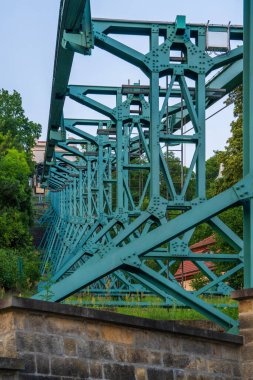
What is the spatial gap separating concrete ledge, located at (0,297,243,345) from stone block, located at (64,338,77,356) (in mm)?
248

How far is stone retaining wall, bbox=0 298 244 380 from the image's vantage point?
10055mm

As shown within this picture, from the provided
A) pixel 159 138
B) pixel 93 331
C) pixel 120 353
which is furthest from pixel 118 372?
pixel 159 138

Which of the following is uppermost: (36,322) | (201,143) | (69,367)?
(201,143)

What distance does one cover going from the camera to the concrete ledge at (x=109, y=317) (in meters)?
10.1

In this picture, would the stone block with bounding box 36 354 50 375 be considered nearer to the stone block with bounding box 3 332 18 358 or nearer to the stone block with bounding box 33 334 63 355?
the stone block with bounding box 33 334 63 355

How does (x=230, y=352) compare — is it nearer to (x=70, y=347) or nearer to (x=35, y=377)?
(x=70, y=347)

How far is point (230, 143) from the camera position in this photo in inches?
1581

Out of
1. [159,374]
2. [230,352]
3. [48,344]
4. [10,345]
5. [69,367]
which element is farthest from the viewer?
[230,352]

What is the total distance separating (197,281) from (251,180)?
21.2 metres

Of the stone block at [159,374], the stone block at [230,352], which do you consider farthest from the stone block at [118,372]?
the stone block at [230,352]

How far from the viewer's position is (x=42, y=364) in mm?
10227

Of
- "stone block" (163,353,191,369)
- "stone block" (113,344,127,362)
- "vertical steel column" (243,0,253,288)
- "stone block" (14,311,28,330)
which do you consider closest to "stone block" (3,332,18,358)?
"stone block" (14,311,28,330)

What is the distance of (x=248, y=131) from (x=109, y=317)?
4.10 meters

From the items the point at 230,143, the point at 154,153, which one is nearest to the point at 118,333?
the point at 154,153
